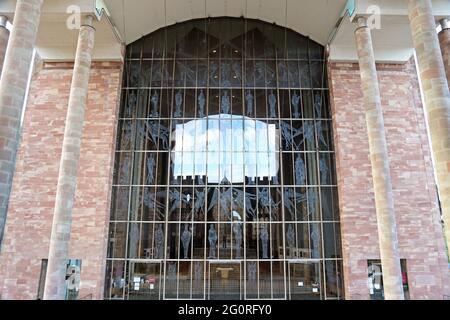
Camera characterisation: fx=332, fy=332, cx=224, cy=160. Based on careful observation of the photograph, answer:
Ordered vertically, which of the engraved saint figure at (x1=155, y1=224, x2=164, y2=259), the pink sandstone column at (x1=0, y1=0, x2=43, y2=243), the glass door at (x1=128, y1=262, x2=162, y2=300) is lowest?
the glass door at (x1=128, y1=262, x2=162, y2=300)

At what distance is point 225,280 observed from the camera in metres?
14.0

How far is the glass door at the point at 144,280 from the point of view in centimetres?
1384

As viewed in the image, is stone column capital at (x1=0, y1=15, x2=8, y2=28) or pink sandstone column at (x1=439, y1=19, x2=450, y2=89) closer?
pink sandstone column at (x1=439, y1=19, x2=450, y2=89)

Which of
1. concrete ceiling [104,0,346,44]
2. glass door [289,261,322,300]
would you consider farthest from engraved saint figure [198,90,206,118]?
glass door [289,261,322,300]

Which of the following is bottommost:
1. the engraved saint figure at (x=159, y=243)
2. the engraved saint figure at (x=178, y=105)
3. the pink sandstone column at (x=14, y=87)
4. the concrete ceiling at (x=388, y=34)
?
the engraved saint figure at (x=159, y=243)

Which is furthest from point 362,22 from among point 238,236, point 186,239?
point 186,239

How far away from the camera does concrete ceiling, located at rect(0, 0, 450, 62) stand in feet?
45.7

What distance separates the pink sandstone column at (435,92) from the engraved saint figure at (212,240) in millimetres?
8701

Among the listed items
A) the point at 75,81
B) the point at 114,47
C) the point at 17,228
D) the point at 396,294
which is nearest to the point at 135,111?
the point at 114,47

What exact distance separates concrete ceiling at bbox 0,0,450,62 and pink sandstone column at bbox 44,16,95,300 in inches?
85.2

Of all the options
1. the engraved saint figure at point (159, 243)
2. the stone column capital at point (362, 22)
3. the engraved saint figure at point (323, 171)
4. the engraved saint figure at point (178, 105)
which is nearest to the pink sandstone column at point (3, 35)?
the engraved saint figure at point (178, 105)

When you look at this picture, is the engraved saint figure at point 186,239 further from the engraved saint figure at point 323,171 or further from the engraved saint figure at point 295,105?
the engraved saint figure at point 295,105

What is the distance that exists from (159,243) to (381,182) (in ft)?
30.0

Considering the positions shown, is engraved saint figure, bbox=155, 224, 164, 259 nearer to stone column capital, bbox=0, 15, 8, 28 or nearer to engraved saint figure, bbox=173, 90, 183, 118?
engraved saint figure, bbox=173, 90, 183, 118
